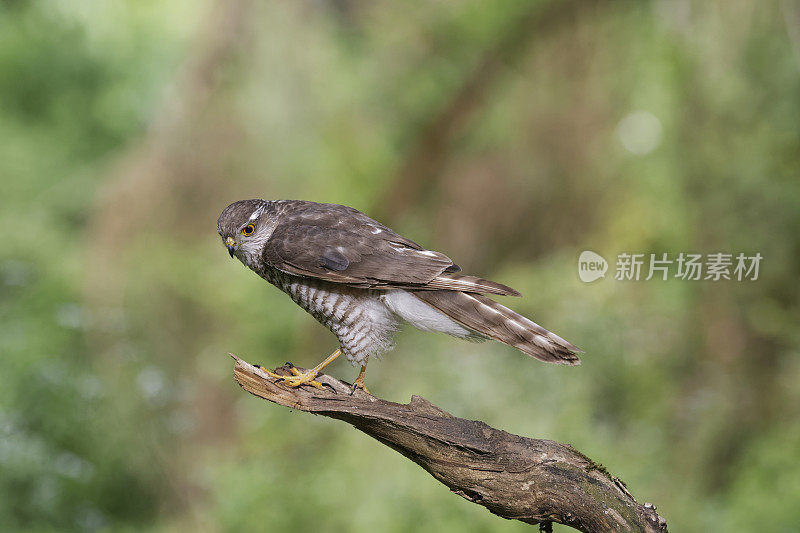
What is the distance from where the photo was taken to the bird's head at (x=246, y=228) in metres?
2.05

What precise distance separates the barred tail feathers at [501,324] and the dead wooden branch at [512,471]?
27 cm

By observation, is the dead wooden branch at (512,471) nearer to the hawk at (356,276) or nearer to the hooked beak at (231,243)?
the hawk at (356,276)

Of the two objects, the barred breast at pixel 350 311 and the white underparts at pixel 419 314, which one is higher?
the white underparts at pixel 419 314

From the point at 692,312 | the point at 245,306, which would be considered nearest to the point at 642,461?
the point at 692,312

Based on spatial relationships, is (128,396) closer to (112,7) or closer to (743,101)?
(112,7)

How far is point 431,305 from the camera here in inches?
76.6

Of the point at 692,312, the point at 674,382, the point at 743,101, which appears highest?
the point at 743,101

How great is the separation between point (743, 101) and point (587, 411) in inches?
87.4

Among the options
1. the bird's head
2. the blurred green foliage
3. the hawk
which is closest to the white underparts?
the hawk

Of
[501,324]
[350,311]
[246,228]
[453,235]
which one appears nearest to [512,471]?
[501,324]

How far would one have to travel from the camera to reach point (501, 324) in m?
1.80

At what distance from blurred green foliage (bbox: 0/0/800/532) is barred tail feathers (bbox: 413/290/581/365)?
7.67 ft

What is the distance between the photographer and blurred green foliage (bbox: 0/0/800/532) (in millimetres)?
4512

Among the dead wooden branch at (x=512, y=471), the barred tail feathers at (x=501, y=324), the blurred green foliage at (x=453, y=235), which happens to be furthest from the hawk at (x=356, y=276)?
the blurred green foliage at (x=453, y=235)
